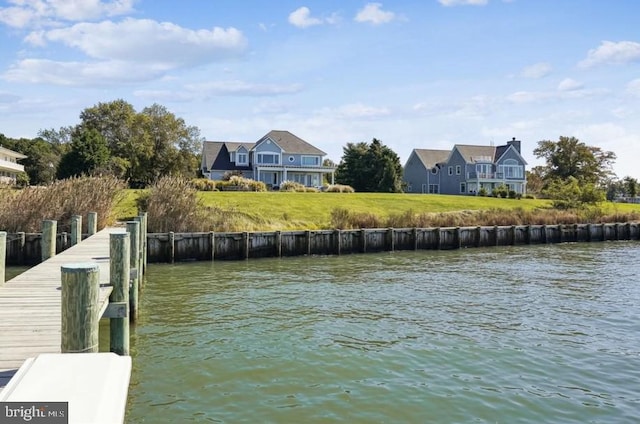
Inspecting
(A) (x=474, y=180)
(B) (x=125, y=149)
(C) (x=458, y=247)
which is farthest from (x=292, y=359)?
(A) (x=474, y=180)

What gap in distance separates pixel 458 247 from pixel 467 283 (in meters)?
12.7

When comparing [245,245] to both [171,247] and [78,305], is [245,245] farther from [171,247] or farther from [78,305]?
[78,305]

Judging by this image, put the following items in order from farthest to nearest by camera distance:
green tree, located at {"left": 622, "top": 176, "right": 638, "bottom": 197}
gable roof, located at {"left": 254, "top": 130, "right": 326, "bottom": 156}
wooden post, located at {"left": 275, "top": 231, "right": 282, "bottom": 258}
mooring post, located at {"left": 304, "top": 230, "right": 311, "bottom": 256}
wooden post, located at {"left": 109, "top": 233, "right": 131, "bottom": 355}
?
green tree, located at {"left": 622, "top": 176, "right": 638, "bottom": 197}
gable roof, located at {"left": 254, "top": 130, "right": 326, "bottom": 156}
mooring post, located at {"left": 304, "top": 230, "right": 311, "bottom": 256}
wooden post, located at {"left": 275, "top": 231, "right": 282, "bottom": 258}
wooden post, located at {"left": 109, "top": 233, "right": 131, "bottom": 355}

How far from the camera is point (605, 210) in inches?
1737

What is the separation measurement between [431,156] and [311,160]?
853 inches

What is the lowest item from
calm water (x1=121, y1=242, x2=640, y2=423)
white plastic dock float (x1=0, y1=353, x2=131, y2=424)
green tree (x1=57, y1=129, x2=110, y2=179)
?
calm water (x1=121, y1=242, x2=640, y2=423)

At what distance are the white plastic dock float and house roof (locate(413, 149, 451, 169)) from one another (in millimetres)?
78611

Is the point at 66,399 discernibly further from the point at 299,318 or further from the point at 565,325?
the point at 565,325

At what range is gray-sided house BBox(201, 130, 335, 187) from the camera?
67.8 metres

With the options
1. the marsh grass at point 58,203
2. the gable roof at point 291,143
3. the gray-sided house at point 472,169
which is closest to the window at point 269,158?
the gable roof at point 291,143

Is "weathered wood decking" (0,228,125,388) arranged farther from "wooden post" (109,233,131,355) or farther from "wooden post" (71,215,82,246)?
"wooden post" (71,215,82,246)

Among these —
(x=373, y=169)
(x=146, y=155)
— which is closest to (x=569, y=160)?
(x=373, y=169)

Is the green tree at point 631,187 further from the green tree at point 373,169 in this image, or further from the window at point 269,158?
the window at point 269,158

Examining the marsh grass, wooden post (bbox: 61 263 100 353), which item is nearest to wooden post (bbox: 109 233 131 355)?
wooden post (bbox: 61 263 100 353)
